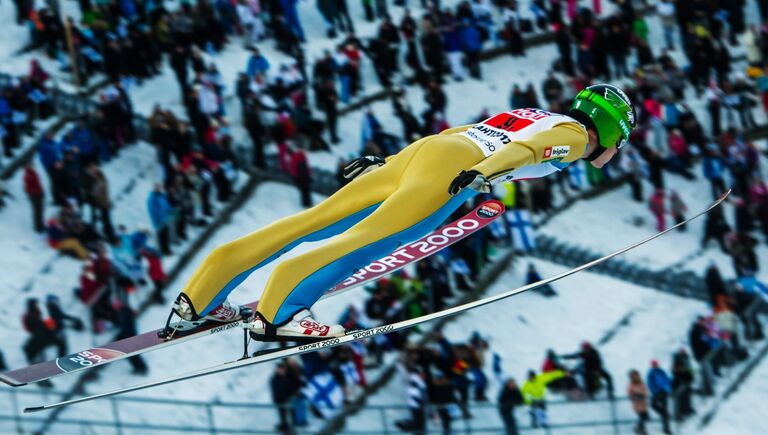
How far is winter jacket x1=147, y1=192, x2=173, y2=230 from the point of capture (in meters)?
19.2

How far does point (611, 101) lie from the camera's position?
35.2 feet

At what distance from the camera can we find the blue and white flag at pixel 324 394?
56.1 feet

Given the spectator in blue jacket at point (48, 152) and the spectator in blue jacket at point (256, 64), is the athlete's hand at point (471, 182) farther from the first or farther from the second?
the spectator in blue jacket at point (256, 64)

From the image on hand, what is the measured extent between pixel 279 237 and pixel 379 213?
0.70 meters

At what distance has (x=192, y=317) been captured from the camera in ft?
33.7

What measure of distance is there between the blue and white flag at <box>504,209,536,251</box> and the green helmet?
33.6 ft

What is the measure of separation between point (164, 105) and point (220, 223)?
2533 mm

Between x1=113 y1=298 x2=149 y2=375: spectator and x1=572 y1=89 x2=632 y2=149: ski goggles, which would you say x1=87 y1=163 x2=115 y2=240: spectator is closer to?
x1=113 y1=298 x2=149 y2=375: spectator

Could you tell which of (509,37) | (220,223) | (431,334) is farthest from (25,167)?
(509,37)

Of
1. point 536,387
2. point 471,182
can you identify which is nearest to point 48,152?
point 536,387

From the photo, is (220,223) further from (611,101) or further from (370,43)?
(611,101)

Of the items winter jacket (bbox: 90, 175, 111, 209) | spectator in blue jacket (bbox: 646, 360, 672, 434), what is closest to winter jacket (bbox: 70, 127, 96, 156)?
winter jacket (bbox: 90, 175, 111, 209)

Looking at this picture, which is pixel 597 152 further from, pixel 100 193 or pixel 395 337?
pixel 100 193

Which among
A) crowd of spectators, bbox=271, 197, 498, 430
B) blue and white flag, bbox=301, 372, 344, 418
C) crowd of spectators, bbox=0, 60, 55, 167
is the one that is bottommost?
blue and white flag, bbox=301, 372, 344, 418
